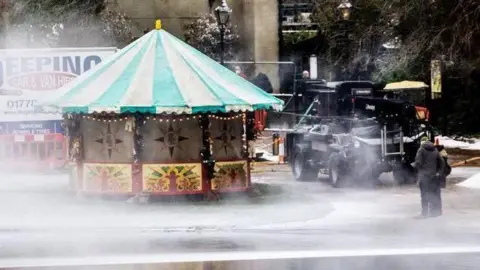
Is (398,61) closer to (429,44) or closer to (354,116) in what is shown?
(429,44)

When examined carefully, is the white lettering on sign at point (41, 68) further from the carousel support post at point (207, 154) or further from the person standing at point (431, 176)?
the person standing at point (431, 176)

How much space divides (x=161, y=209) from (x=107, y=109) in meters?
2.35

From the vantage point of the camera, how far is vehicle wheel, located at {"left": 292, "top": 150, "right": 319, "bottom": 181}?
24297mm

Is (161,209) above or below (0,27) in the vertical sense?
below

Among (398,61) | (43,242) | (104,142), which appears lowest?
(43,242)

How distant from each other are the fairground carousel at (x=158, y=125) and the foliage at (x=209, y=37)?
756 inches

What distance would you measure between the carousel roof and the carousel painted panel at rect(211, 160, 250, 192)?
1.51 m

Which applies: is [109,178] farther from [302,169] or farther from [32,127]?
[32,127]

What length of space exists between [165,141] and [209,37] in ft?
68.5

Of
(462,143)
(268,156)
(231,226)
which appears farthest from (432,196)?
(462,143)

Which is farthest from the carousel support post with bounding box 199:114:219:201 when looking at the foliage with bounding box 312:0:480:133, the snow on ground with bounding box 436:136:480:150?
the snow on ground with bounding box 436:136:480:150

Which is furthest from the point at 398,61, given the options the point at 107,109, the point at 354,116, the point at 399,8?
the point at 107,109

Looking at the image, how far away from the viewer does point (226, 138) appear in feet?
67.9

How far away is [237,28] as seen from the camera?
43625mm
